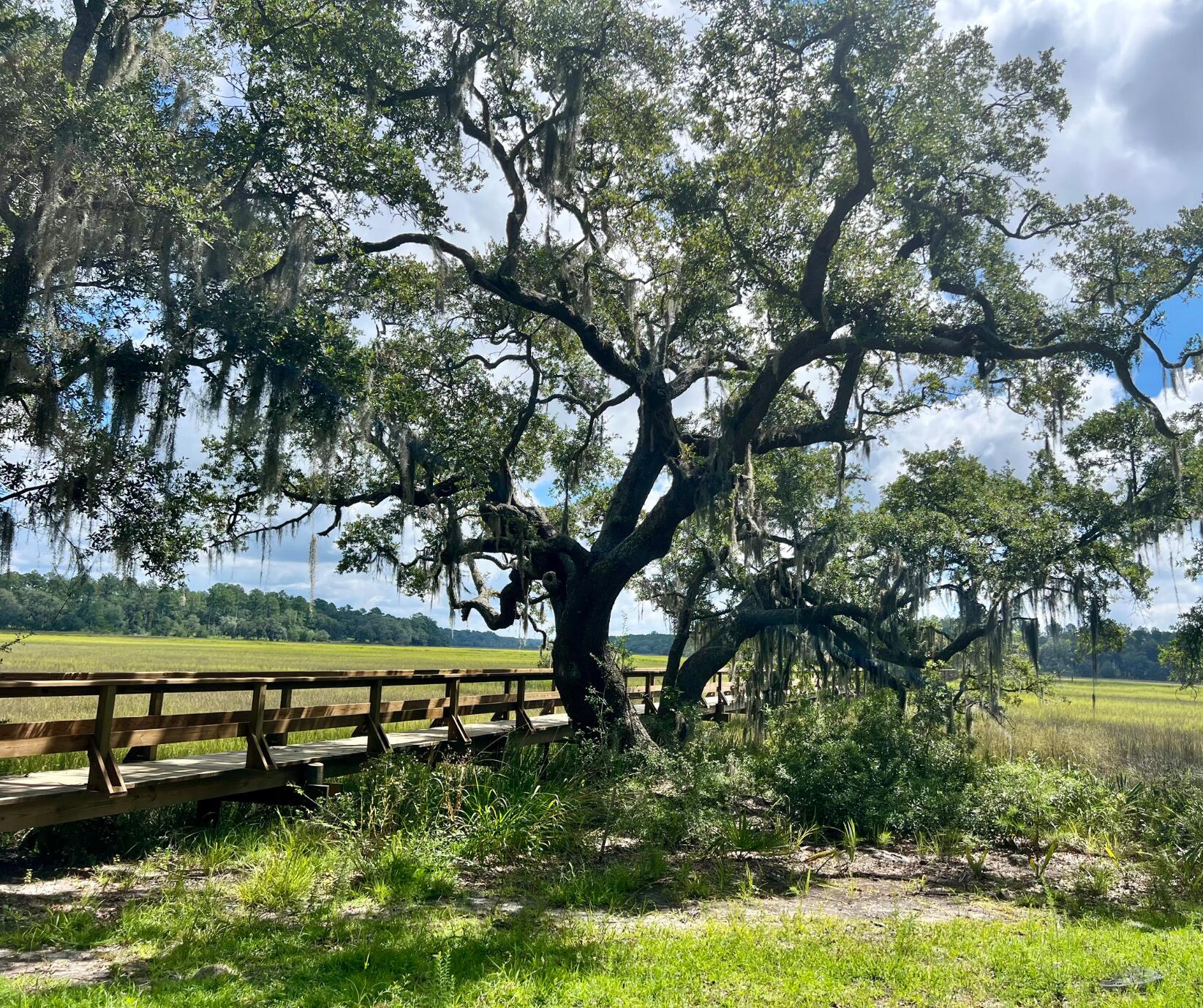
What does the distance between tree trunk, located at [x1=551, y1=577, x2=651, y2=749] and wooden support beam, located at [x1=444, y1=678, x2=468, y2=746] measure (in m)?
1.85

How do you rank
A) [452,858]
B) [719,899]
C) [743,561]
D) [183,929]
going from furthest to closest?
[743,561], [452,858], [719,899], [183,929]

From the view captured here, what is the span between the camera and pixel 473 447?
11969mm

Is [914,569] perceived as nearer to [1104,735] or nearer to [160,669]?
[1104,735]

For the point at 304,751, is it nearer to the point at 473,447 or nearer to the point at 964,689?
the point at 473,447

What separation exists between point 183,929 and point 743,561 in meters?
10.6

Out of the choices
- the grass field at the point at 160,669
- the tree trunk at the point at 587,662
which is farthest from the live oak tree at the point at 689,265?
the grass field at the point at 160,669

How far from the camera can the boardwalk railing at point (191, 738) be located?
6.13 m

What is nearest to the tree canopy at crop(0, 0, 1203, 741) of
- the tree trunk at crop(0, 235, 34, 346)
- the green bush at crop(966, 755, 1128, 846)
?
the tree trunk at crop(0, 235, 34, 346)

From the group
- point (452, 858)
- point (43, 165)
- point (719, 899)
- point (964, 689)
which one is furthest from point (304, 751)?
point (964, 689)

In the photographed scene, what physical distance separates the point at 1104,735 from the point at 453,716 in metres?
17.2

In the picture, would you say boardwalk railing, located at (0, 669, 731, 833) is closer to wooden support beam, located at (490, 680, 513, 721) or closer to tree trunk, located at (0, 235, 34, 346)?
wooden support beam, located at (490, 680, 513, 721)

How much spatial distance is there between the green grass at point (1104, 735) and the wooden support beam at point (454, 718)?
10601 millimetres

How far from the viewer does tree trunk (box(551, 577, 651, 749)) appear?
12.3 metres

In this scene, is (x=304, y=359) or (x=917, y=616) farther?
(x=917, y=616)
